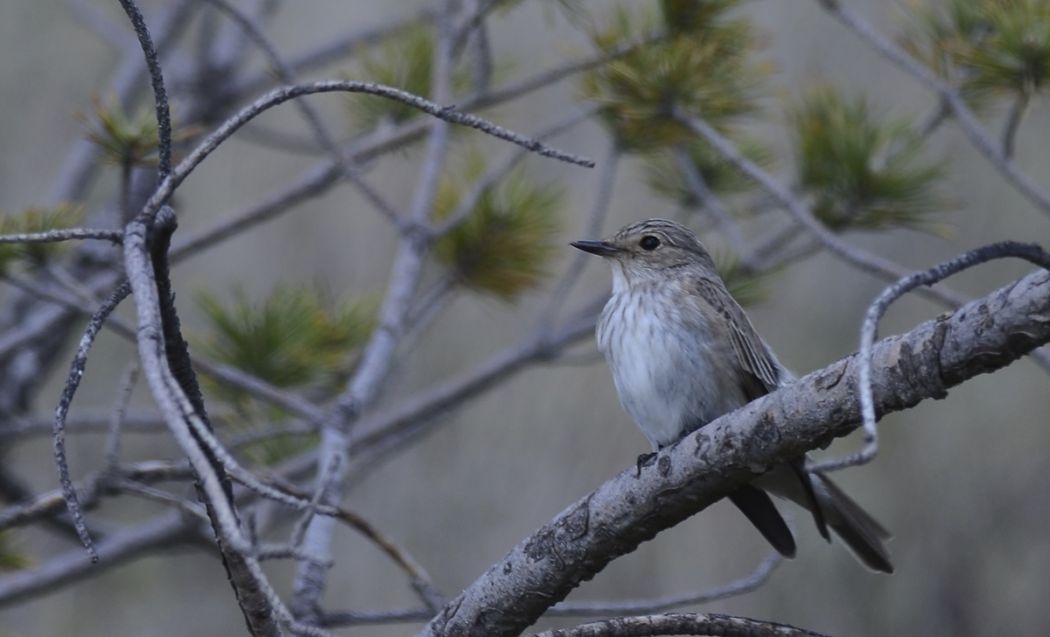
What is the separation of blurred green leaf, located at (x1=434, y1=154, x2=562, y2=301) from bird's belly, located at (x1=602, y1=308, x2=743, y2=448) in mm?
751

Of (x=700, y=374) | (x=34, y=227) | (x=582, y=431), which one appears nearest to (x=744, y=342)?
(x=700, y=374)

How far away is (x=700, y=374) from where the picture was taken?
11.2ft

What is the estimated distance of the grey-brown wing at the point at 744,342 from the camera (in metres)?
3.45

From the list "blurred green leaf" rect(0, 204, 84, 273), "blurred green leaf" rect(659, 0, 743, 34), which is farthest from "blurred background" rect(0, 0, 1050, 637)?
"blurred green leaf" rect(0, 204, 84, 273)

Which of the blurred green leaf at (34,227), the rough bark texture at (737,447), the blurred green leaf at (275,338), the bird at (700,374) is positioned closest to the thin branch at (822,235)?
the bird at (700,374)

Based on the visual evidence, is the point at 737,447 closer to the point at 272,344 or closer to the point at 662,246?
the point at 662,246

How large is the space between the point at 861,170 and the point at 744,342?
71 cm

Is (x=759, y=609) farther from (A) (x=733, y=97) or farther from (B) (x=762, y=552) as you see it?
(A) (x=733, y=97)

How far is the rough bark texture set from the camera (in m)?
1.72

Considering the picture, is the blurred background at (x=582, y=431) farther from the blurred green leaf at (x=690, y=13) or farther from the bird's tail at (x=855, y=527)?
the bird's tail at (x=855, y=527)

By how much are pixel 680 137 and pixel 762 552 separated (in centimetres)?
299

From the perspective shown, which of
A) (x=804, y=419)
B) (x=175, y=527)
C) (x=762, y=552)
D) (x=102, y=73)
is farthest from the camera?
(x=102, y=73)

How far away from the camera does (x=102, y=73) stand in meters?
7.07

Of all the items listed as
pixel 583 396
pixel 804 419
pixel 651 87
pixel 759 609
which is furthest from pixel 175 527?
pixel 759 609
